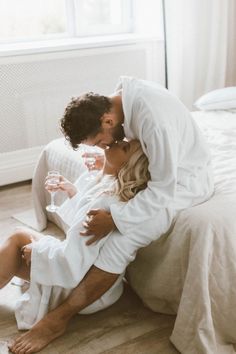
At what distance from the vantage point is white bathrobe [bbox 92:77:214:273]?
161 centimetres

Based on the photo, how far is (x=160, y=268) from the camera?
176 centimetres

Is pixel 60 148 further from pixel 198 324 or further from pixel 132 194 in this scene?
pixel 198 324

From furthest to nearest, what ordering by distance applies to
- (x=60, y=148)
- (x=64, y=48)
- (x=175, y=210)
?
(x=64, y=48), (x=60, y=148), (x=175, y=210)

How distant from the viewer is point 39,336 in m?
1.70

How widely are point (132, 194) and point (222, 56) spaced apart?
245 cm

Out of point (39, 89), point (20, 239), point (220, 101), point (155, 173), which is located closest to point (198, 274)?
point (155, 173)

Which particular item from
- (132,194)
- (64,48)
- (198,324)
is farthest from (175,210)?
(64,48)

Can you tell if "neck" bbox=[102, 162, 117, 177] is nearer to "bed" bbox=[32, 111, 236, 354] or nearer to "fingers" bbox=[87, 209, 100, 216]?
"fingers" bbox=[87, 209, 100, 216]

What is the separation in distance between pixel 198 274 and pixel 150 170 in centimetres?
37

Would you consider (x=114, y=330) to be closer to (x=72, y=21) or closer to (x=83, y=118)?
(x=83, y=118)

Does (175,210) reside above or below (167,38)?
below

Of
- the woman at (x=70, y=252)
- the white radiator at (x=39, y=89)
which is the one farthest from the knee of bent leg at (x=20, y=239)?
the white radiator at (x=39, y=89)

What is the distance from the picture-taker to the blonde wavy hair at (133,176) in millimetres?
1718

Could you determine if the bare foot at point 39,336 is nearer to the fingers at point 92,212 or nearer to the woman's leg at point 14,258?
the woman's leg at point 14,258
